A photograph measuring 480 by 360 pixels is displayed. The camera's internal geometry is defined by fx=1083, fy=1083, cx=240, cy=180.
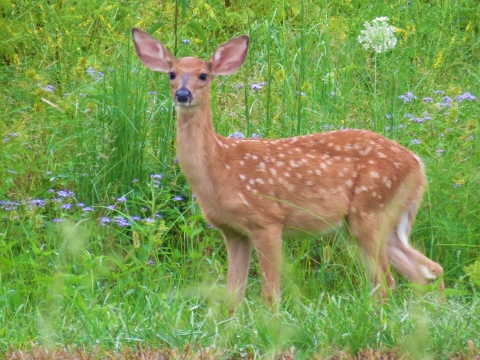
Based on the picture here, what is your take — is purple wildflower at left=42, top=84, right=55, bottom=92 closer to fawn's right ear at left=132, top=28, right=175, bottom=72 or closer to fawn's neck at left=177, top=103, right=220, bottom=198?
fawn's right ear at left=132, top=28, right=175, bottom=72

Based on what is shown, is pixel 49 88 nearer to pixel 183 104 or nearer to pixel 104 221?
pixel 104 221

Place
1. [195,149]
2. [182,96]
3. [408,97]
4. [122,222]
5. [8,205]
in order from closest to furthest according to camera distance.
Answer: [182,96], [195,149], [122,222], [8,205], [408,97]

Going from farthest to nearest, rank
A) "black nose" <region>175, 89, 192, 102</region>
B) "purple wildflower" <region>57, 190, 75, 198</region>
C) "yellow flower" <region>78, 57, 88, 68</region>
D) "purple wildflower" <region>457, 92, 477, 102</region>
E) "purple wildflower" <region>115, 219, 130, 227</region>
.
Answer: "yellow flower" <region>78, 57, 88, 68</region> → "purple wildflower" <region>457, 92, 477, 102</region> → "purple wildflower" <region>57, 190, 75, 198</region> → "purple wildflower" <region>115, 219, 130, 227</region> → "black nose" <region>175, 89, 192, 102</region>

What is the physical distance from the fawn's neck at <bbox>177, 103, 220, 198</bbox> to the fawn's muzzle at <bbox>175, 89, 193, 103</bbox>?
0.16m

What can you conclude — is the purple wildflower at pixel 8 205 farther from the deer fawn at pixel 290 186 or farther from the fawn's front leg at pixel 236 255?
the fawn's front leg at pixel 236 255

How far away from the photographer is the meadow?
13.3 feet

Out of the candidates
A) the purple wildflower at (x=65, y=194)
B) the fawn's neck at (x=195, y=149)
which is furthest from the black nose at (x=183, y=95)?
the purple wildflower at (x=65, y=194)

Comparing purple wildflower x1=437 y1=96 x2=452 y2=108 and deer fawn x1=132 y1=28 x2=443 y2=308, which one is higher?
purple wildflower x1=437 y1=96 x2=452 y2=108

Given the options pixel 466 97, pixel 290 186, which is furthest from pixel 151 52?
pixel 466 97

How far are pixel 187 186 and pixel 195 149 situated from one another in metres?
0.71

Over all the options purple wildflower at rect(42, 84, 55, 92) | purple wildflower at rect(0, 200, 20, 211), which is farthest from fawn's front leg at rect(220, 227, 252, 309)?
purple wildflower at rect(42, 84, 55, 92)

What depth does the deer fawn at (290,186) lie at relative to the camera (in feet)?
18.1

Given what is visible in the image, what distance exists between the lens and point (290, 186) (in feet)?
18.7

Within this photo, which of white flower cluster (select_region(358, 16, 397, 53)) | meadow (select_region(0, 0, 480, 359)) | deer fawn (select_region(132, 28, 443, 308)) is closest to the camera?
meadow (select_region(0, 0, 480, 359))
